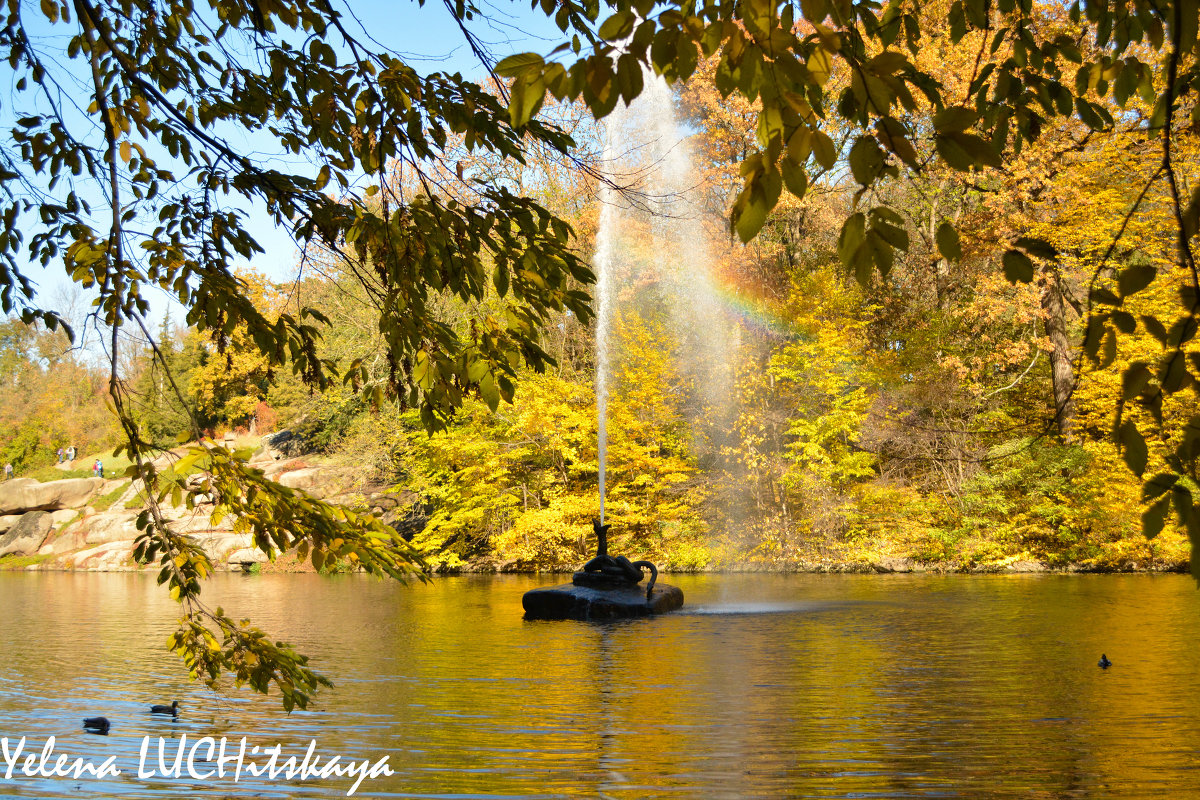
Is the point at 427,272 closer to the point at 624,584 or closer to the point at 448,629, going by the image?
the point at 448,629

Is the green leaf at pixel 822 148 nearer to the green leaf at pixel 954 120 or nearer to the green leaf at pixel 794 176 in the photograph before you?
the green leaf at pixel 794 176

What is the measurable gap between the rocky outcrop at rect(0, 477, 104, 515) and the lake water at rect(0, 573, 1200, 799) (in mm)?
26298

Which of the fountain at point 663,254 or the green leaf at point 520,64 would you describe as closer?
the green leaf at point 520,64

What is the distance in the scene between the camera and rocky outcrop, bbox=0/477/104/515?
3706 cm

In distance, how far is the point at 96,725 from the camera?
6340 mm

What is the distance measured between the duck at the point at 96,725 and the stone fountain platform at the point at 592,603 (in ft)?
26.0

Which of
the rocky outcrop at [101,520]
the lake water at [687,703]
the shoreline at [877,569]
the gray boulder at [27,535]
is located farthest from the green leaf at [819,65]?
the gray boulder at [27,535]

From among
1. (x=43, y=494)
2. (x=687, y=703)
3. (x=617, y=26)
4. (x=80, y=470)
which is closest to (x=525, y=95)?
(x=617, y=26)

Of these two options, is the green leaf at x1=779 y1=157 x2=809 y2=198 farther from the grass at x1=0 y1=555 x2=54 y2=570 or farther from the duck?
the grass at x1=0 y1=555 x2=54 y2=570

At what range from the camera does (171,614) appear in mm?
15422

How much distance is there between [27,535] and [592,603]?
30.9m

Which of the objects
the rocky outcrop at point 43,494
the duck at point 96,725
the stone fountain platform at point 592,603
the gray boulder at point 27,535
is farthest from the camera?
the rocky outcrop at point 43,494

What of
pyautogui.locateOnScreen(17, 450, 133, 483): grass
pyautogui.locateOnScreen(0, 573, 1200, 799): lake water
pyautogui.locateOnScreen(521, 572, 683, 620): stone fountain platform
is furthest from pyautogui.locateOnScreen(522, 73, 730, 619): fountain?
pyautogui.locateOnScreen(17, 450, 133, 483): grass

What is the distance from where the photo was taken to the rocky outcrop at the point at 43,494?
37062 millimetres
